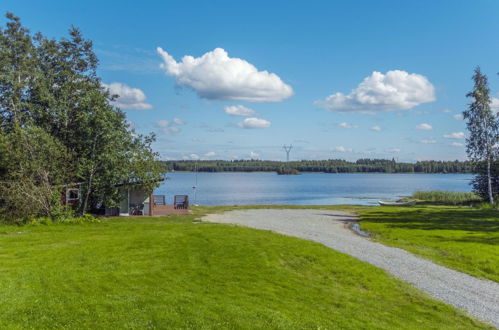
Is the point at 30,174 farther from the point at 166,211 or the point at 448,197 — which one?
the point at 448,197

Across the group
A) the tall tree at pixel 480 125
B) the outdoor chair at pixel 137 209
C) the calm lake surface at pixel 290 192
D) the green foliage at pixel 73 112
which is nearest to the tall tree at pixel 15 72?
the green foliage at pixel 73 112

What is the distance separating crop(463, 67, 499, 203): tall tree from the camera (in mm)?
44469

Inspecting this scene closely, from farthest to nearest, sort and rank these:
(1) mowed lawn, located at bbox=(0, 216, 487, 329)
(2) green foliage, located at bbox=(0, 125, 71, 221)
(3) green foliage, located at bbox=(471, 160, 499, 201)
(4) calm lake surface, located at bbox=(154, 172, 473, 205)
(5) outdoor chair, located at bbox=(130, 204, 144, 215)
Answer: (4) calm lake surface, located at bbox=(154, 172, 473, 205) < (3) green foliage, located at bbox=(471, 160, 499, 201) < (5) outdoor chair, located at bbox=(130, 204, 144, 215) < (2) green foliage, located at bbox=(0, 125, 71, 221) < (1) mowed lawn, located at bbox=(0, 216, 487, 329)

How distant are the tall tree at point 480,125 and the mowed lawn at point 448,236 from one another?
13.5 m

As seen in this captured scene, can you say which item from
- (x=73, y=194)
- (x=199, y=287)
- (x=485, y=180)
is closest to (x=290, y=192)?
(x=485, y=180)

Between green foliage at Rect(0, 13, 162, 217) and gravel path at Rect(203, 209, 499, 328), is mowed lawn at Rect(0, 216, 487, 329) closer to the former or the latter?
gravel path at Rect(203, 209, 499, 328)

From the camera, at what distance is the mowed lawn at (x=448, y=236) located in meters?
16.8

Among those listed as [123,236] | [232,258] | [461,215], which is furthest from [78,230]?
[461,215]

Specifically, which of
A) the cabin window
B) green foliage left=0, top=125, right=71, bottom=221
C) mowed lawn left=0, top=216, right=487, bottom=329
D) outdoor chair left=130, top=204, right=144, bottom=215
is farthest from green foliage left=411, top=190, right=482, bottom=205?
green foliage left=0, top=125, right=71, bottom=221

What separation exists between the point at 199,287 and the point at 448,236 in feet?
54.8

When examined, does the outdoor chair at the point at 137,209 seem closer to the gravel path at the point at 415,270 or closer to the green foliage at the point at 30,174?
the green foliage at the point at 30,174

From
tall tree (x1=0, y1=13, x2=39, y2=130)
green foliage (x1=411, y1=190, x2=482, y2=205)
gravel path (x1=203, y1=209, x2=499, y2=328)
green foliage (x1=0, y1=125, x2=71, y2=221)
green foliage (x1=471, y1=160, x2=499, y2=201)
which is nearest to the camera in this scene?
gravel path (x1=203, y1=209, x2=499, y2=328)

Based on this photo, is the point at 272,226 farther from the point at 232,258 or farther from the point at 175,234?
the point at 232,258

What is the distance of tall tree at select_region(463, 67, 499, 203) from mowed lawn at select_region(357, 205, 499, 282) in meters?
13.5
